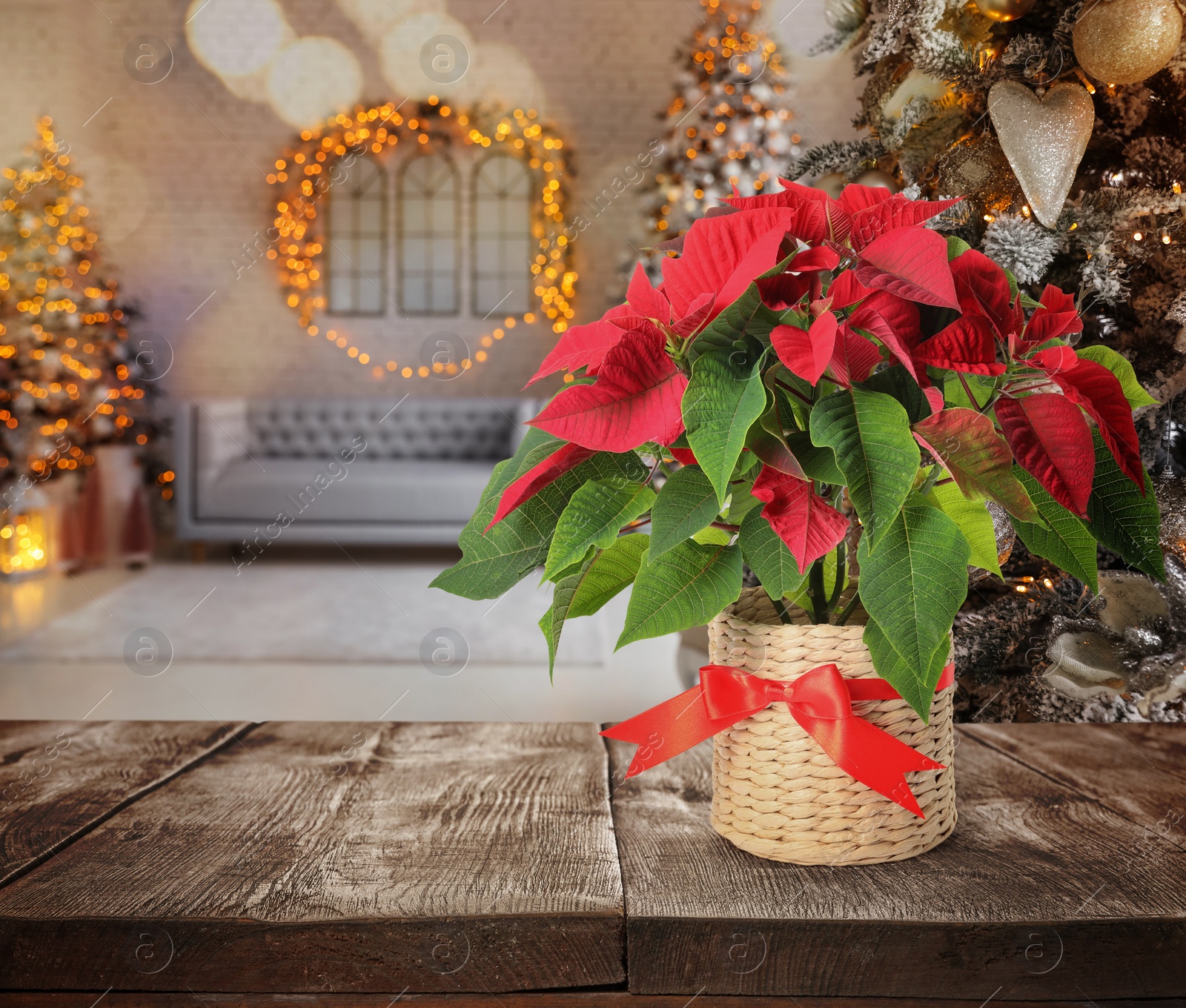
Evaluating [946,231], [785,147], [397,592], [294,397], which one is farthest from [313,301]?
[946,231]

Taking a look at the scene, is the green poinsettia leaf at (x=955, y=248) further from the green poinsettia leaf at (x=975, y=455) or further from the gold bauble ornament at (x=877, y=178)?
the gold bauble ornament at (x=877, y=178)

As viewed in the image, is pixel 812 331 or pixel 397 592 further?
pixel 397 592

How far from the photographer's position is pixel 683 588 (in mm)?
402

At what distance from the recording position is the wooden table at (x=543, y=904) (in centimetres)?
38

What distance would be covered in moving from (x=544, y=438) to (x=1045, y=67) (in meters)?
0.53

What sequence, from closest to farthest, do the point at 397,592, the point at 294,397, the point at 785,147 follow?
the point at 397,592, the point at 785,147, the point at 294,397

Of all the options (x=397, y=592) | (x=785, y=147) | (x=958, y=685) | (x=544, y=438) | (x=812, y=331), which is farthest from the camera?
(x=785, y=147)

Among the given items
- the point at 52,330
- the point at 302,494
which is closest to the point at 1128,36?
the point at 302,494

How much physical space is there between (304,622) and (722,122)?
124 inches

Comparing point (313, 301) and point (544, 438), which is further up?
point (313, 301)

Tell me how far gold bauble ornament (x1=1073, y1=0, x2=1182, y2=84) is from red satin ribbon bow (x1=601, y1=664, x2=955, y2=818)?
49 cm

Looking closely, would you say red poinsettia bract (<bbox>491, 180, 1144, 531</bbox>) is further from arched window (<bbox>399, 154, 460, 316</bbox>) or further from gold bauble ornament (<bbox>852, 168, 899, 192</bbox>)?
arched window (<bbox>399, 154, 460, 316</bbox>)

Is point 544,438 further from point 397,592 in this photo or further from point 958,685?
point 397,592

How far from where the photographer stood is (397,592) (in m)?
3.59
